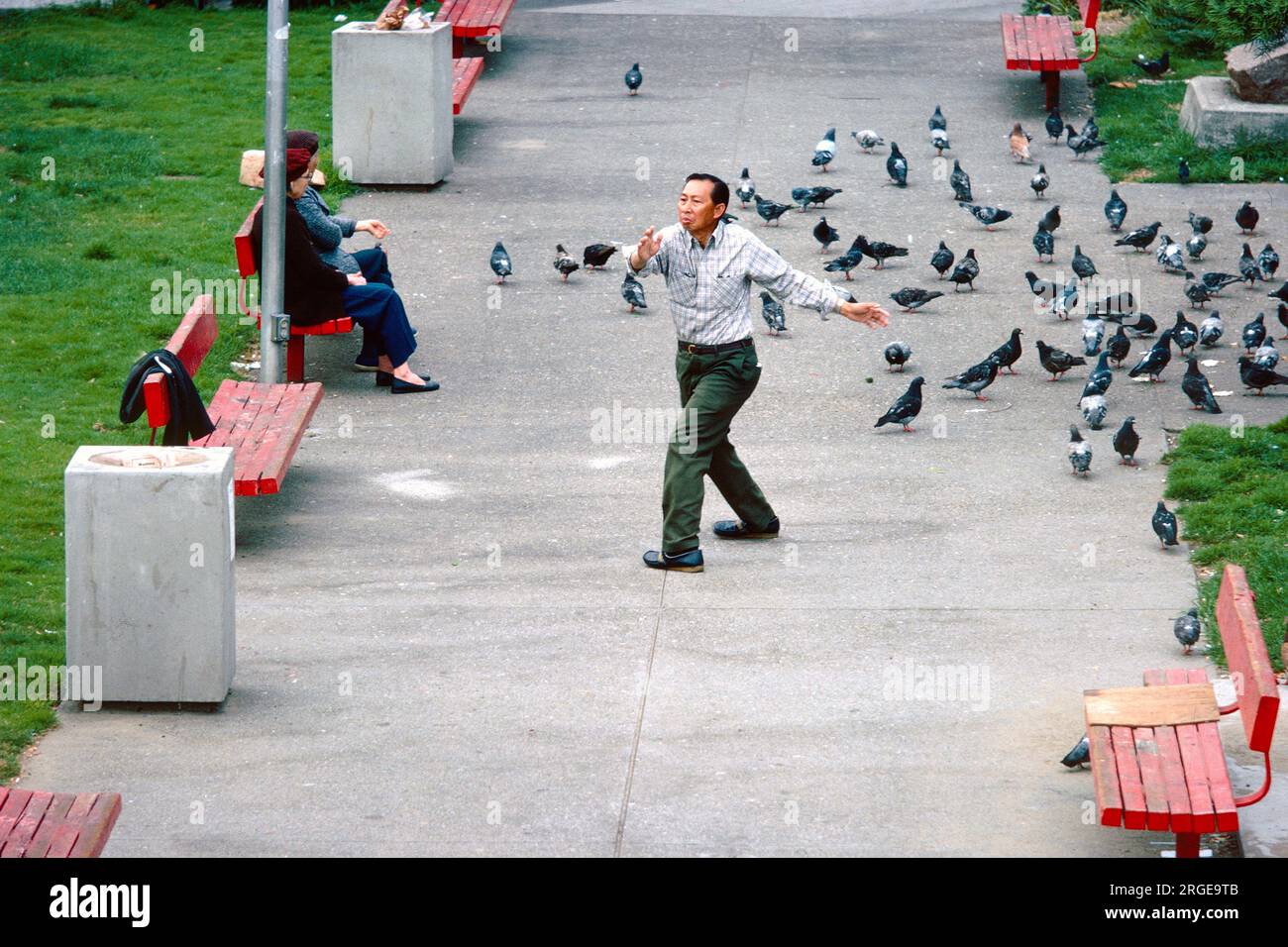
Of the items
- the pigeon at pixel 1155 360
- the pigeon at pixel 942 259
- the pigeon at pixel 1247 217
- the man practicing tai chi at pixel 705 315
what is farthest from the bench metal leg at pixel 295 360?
the pigeon at pixel 1247 217

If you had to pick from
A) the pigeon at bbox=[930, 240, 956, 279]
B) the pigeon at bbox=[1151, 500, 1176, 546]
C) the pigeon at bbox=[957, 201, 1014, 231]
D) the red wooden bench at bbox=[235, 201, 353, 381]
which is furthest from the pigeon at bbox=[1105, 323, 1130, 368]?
the red wooden bench at bbox=[235, 201, 353, 381]

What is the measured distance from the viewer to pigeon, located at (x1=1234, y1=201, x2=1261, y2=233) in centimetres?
1473

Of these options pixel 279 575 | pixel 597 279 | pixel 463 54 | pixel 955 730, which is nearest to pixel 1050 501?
pixel 955 730

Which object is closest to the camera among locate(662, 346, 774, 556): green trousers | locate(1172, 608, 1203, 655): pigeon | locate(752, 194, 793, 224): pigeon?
locate(1172, 608, 1203, 655): pigeon

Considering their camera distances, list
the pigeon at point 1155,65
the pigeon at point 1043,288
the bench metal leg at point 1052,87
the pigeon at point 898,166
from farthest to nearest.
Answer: the pigeon at point 1155,65 → the bench metal leg at point 1052,87 → the pigeon at point 898,166 → the pigeon at point 1043,288

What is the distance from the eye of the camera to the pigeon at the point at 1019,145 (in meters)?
16.8

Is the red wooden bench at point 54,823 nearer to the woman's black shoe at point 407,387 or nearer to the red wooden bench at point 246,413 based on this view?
the red wooden bench at point 246,413

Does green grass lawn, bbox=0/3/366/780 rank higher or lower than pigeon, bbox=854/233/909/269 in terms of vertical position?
lower

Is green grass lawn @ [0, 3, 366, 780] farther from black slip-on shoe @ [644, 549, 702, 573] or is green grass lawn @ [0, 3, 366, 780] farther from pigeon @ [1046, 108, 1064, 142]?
pigeon @ [1046, 108, 1064, 142]

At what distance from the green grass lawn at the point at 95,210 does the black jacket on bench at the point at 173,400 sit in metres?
0.77

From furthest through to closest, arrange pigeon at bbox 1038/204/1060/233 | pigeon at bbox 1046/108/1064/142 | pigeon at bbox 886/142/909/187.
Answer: pigeon at bbox 1046/108/1064/142
pigeon at bbox 886/142/909/187
pigeon at bbox 1038/204/1060/233

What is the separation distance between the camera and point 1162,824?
5895mm

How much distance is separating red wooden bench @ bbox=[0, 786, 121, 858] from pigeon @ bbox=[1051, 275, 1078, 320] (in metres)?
8.92

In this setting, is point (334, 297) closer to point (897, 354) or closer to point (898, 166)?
point (897, 354)
